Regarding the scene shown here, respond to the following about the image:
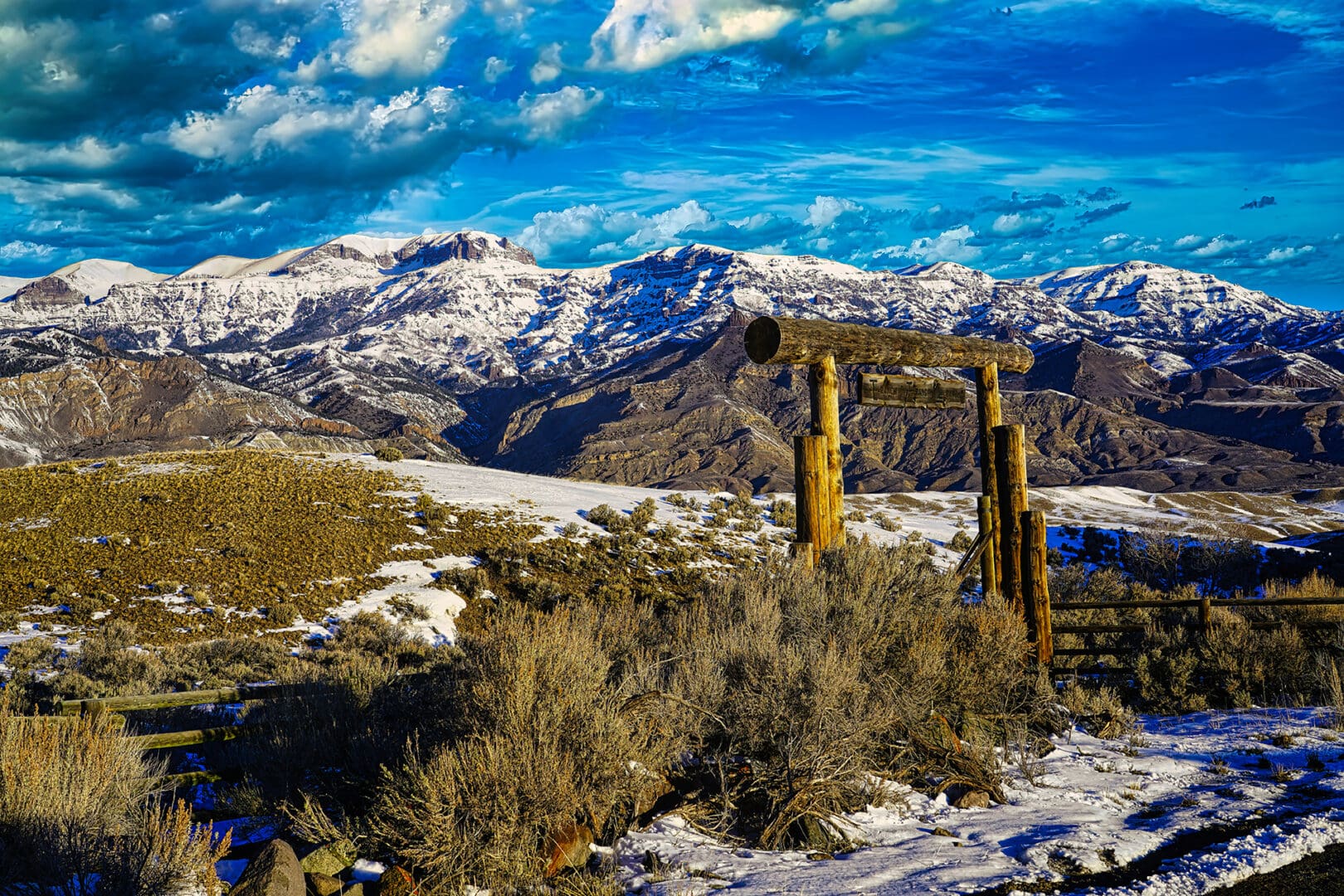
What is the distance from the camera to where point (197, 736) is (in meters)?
6.18

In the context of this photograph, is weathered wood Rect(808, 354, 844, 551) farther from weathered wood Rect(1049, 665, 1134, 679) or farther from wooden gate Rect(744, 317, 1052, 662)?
weathered wood Rect(1049, 665, 1134, 679)

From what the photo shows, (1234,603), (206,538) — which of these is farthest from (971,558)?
(206,538)

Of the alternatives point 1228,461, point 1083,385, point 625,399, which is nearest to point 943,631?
point 1228,461

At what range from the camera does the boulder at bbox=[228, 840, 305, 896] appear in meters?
3.57

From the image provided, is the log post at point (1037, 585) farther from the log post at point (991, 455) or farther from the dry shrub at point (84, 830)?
the dry shrub at point (84, 830)

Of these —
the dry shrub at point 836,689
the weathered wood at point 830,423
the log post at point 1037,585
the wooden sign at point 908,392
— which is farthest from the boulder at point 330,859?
the log post at point 1037,585

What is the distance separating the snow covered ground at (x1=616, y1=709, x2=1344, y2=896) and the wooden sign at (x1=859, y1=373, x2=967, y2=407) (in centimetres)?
386

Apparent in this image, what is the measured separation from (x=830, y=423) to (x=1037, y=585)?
271 cm

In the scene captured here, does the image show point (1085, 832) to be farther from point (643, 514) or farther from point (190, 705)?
point (643, 514)

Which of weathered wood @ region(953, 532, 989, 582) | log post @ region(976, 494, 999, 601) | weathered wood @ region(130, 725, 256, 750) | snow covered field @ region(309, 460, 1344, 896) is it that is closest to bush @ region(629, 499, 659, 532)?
log post @ region(976, 494, 999, 601)

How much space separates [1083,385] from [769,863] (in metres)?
217

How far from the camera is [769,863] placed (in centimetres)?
437

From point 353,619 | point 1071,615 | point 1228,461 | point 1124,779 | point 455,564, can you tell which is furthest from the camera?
point 1228,461

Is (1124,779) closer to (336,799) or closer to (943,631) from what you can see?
(943,631)
